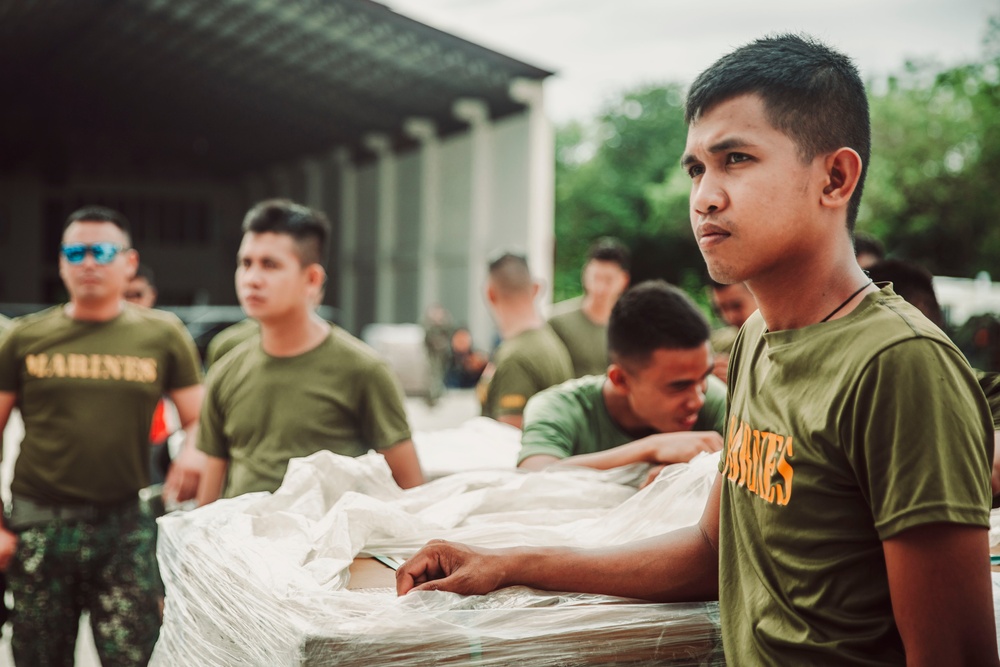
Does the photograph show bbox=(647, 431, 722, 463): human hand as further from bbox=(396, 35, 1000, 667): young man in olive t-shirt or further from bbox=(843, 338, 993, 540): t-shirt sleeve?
bbox=(843, 338, 993, 540): t-shirt sleeve

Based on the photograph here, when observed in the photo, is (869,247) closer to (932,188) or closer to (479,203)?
(479,203)

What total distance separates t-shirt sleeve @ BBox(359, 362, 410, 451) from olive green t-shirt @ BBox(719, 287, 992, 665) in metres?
1.96

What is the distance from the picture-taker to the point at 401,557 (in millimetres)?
1985

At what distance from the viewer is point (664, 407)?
295 cm

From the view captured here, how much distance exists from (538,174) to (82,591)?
1821 cm

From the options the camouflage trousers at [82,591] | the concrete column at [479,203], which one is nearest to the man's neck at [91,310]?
the camouflage trousers at [82,591]

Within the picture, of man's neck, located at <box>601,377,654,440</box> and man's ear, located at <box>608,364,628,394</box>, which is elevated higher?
man's ear, located at <box>608,364,628,394</box>

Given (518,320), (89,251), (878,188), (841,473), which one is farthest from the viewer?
(878,188)

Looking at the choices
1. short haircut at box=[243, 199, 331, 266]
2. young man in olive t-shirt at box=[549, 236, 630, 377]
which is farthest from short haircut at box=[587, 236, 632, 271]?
short haircut at box=[243, 199, 331, 266]

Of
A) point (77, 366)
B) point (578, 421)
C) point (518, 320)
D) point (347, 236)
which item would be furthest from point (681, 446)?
point (347, 236)

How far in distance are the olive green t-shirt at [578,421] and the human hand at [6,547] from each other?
2.14m

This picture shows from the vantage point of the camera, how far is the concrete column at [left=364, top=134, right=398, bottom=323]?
92.3 ft

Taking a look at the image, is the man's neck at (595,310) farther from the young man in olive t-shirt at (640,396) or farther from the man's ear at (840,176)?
the man's ear at (840,176)

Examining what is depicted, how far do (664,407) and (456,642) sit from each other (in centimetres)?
151
